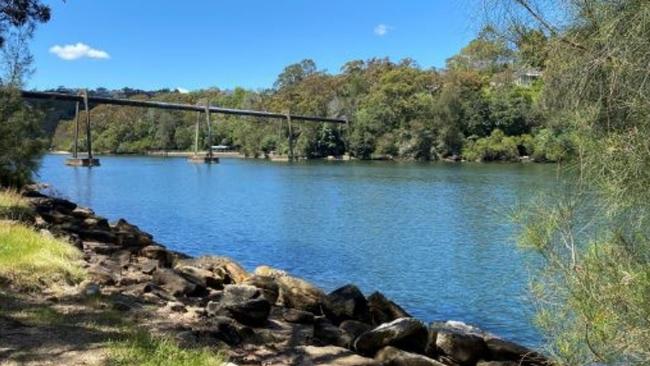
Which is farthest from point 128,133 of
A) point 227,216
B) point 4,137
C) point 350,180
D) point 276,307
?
point 276,307

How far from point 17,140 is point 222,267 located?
13.6m

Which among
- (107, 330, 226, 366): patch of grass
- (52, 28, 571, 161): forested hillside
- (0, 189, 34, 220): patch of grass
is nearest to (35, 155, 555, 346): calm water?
(107, 330, 226, 366): patch of grass

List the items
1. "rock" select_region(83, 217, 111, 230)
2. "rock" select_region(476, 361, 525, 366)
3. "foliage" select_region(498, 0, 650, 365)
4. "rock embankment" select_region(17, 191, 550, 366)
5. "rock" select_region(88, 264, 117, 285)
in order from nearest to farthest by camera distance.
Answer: "foliage" select_region(498, 0, 650, 365) < "rock embankment" select_region(17, 191, 550, 366) < "rock" select_region(476, 361, 525, 366) < "rock" select_region(88, 264, 117, 285) < "rock" select_region(83, 217, 111, 230)

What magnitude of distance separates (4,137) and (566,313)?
2078cm

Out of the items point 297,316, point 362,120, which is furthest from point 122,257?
point 362,120

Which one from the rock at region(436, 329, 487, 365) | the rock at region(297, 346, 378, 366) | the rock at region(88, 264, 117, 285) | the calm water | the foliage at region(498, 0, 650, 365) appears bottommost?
the calm water

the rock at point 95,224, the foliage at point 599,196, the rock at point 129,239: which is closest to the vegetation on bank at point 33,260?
the rock at point 129,239

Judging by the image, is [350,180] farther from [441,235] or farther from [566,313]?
[566,313]

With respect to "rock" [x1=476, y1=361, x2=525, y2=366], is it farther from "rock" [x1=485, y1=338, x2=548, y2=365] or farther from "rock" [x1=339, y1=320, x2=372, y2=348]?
"rock" [x1=339, y1=320, x2=372, y2=348]

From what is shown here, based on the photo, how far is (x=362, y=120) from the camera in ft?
382

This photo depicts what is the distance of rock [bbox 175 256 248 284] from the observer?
1413cm

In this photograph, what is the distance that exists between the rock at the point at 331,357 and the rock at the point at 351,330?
0.63 meters

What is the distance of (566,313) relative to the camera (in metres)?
5.06

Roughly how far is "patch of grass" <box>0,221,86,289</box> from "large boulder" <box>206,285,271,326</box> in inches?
81.7
